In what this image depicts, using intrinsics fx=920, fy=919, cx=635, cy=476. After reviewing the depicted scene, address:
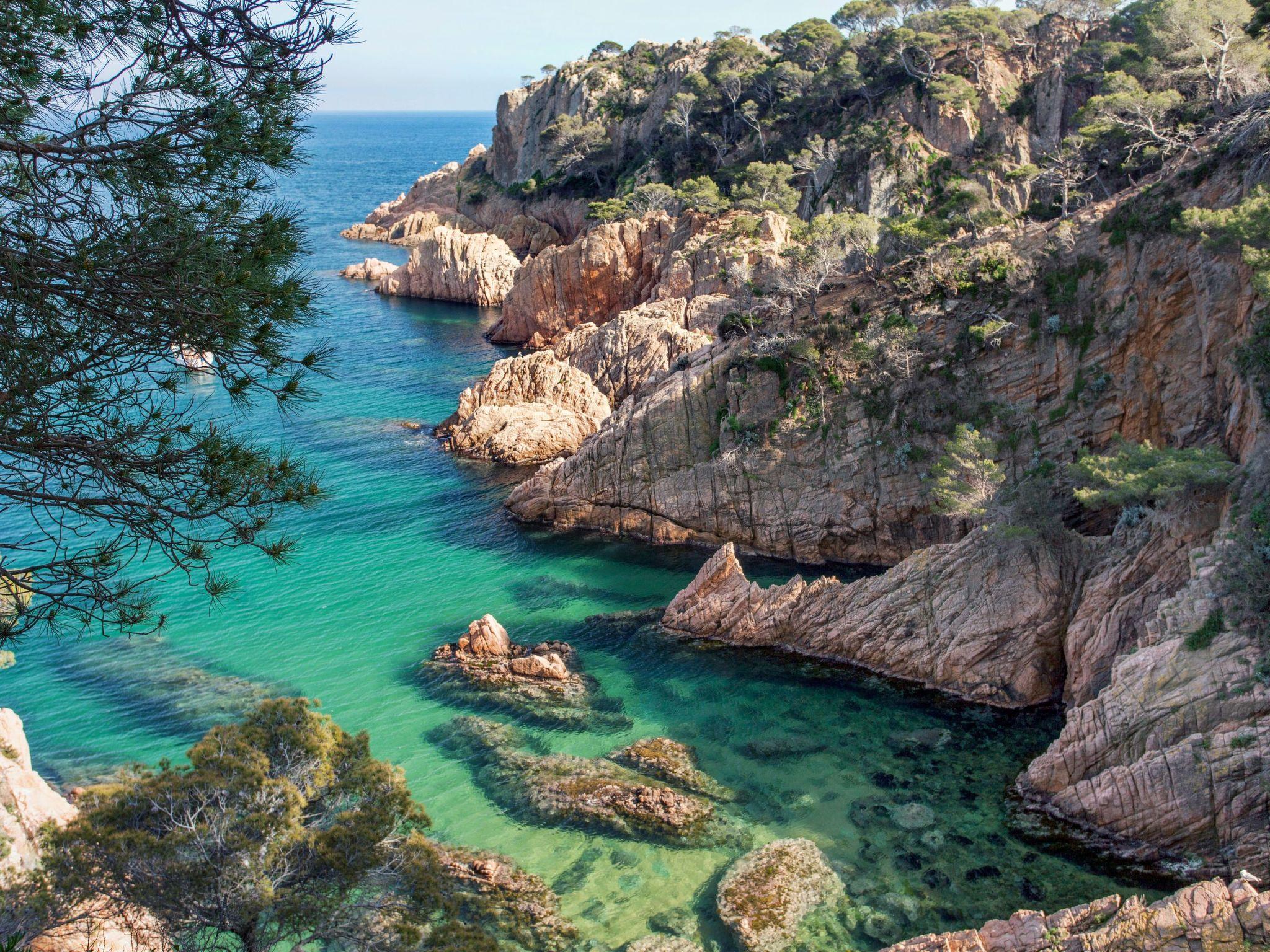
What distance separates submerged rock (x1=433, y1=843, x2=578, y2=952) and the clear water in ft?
1.32

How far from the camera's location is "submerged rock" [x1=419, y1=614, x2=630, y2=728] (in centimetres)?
2219

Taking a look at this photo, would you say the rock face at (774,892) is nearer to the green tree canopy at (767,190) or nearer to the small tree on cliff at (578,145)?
the green tree canopy at (767,190)

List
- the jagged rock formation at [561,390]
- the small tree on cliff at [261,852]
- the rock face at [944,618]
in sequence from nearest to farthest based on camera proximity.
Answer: the small tree on cliff at [261,852]
the rock face at [944,618]
the jagged rock formation at [561,390]

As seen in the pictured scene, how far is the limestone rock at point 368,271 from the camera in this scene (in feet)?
257

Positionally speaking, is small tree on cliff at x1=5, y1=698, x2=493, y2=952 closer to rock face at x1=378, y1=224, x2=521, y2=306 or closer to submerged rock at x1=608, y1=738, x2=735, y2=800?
submerged rock at x1=608, y1=738, x2=735, y2=800

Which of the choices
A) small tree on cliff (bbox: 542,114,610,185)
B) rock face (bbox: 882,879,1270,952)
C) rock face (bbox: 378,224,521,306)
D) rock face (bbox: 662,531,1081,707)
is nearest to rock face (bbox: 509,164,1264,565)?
rock face (bbox: 662,531,1081,707)

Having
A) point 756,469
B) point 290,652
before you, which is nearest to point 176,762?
point 290,652

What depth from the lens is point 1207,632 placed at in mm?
16453

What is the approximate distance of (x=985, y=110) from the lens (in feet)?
173

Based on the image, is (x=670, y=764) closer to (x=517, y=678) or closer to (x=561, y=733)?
(x=561, y=733)

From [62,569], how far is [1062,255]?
26.2 meters

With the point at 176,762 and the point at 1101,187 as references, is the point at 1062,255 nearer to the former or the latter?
the point at 1101,187

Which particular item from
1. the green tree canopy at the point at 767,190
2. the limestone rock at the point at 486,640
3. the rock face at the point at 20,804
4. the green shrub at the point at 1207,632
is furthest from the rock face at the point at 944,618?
the green tree canopy at the point at 767,190

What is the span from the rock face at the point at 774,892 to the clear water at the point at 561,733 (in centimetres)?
39
